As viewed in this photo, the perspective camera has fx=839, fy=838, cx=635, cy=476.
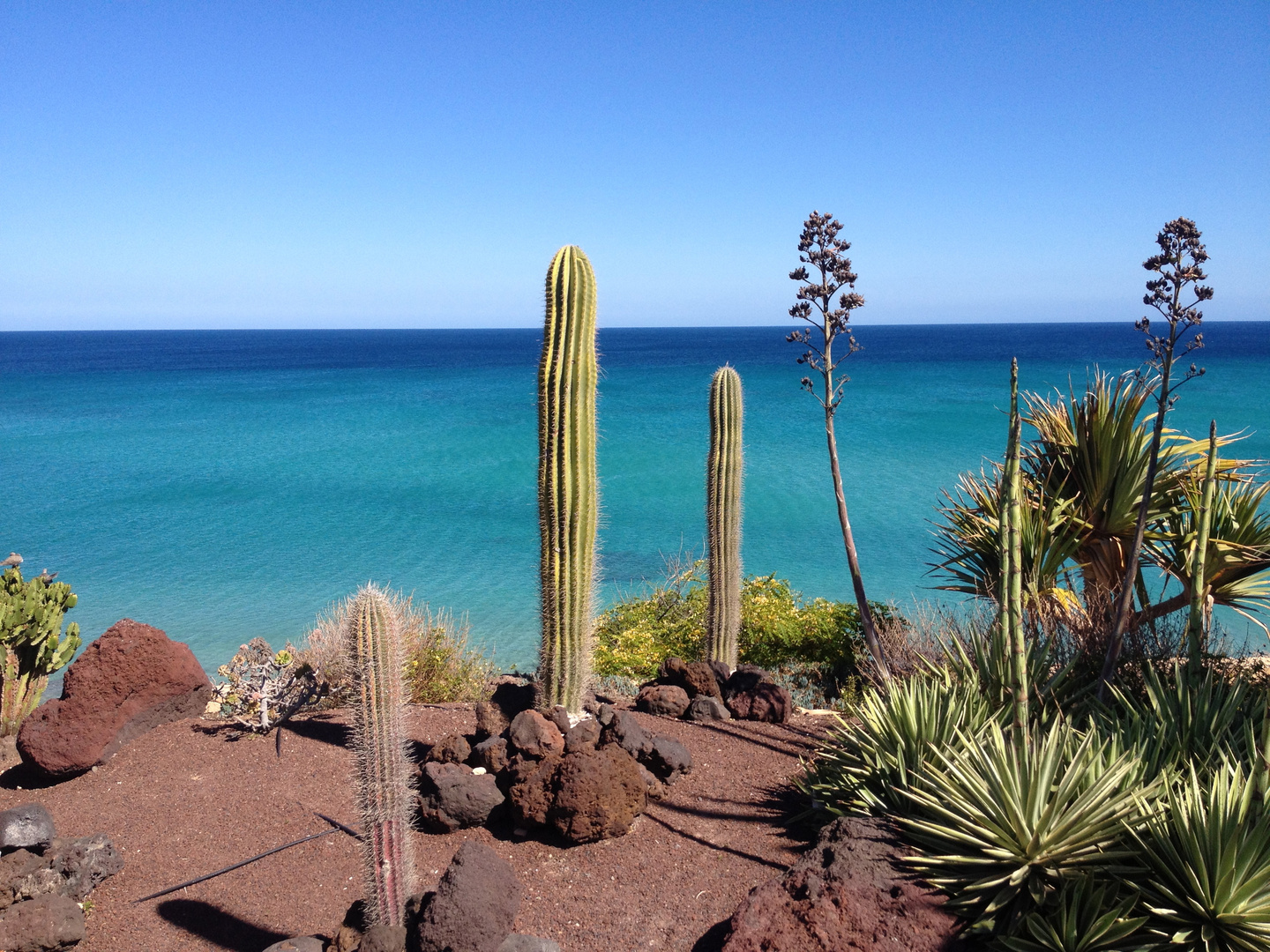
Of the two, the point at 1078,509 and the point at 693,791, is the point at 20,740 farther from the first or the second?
the point at 1078,509

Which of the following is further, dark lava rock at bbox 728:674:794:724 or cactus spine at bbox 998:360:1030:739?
dark lava rock at bbox 728:674:794:724

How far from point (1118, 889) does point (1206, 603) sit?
4.22 m

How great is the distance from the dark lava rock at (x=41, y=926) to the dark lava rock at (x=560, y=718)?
268 cm

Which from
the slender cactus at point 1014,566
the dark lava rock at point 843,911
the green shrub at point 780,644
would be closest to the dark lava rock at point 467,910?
the dark lava rock at point 843,911

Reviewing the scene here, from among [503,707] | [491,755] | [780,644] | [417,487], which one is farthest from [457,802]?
[417,487]

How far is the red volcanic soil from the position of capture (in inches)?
158

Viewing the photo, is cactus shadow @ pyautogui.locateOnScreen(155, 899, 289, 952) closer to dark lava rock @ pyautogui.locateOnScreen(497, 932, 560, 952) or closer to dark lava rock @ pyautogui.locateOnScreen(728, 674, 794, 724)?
dark lava rock @ pyautogui.locateOnScreen(497, 932, 560, 952)

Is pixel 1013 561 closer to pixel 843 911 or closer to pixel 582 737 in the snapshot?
pixel 843 911

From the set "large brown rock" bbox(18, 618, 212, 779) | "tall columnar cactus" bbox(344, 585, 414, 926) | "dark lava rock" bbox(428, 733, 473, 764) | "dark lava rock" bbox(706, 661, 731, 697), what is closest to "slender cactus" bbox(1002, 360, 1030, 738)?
"tall columnar cactus" bbox(344, 585, 414, 926)

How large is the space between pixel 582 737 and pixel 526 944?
1770 mm

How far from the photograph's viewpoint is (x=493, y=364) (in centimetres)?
7444

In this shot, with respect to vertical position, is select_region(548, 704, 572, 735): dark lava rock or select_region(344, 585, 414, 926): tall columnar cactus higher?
select_region(344, 585, 414, 926): tall columnar cactus

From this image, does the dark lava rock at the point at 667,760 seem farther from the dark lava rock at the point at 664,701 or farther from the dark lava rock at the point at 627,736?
the dark lava rock at the point at 664,701

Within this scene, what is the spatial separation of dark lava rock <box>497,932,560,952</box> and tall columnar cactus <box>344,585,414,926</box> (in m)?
0.58
